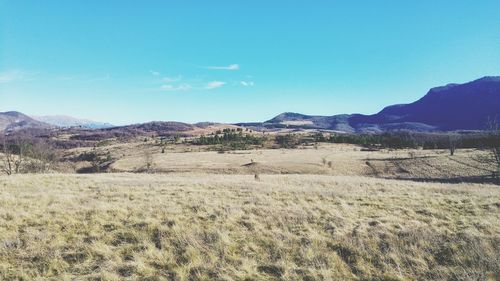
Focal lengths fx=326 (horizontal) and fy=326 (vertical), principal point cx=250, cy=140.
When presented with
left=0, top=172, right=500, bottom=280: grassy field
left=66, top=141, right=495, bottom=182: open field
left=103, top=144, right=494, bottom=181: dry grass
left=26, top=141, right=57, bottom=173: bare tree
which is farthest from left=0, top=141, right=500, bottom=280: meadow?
left=26, top=141, right=57, bottom=173: bare tree

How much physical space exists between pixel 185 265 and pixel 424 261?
591 centimetres

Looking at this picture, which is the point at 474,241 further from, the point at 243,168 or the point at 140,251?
the point at 243,168

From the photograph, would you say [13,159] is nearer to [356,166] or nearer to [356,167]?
[356,167]

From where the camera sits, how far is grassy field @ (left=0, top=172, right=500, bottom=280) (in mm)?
7688

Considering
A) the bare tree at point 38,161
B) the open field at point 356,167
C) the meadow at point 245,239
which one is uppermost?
the meadow at point 245,239

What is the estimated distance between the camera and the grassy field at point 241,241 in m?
7.69

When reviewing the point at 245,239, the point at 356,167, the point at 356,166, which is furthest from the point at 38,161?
the point at 245,239

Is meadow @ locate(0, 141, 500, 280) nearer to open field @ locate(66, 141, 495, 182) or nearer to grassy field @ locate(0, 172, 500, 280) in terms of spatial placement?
grassy field @ locate(0, 172, 500, 280)

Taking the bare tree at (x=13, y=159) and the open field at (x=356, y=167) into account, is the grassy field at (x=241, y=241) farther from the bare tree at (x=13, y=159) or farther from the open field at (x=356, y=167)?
the bare tree at (x=13, y=159)

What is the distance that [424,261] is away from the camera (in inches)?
320

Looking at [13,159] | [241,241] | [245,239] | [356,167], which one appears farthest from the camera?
[356,167]

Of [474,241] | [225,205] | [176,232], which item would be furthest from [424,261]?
[225,205]

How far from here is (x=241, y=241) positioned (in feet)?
31.5

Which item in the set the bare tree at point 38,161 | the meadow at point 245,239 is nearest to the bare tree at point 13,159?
the bare tree at point 38,161
